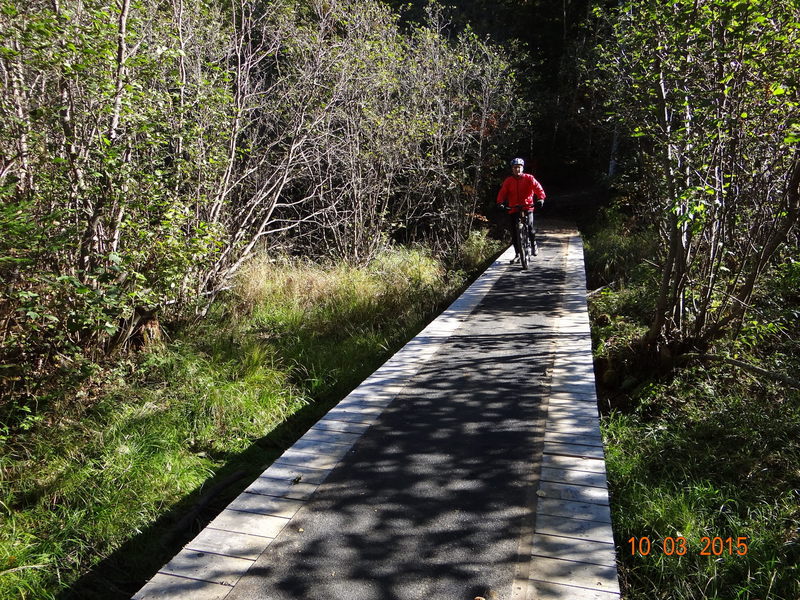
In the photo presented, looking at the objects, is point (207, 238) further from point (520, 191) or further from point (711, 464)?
point (520, 191)

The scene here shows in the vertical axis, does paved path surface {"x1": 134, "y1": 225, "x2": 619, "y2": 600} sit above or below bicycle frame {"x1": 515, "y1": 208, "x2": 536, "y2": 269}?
below

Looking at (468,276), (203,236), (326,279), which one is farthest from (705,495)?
(468,276)

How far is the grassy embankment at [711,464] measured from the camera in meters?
2.97

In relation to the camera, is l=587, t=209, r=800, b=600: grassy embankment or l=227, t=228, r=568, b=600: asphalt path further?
l=587, t=209, r=800, b=600: grassy embankment

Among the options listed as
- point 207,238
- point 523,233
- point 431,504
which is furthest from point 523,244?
point 431,504

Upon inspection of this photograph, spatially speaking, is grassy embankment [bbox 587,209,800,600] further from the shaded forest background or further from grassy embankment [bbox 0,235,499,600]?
grassy embankment [bbox 0,235,499,600]

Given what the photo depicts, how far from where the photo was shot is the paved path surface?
242cm

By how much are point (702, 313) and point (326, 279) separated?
581 centimetres

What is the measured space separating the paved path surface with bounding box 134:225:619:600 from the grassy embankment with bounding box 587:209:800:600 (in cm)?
51

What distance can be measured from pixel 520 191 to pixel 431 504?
7620mm

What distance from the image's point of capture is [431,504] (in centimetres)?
299

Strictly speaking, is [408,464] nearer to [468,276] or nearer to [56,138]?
[56,138]

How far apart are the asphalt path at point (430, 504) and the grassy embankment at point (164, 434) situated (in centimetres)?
136

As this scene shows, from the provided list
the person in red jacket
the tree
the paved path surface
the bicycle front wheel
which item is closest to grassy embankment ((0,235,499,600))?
the paved path surface
